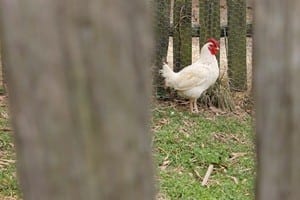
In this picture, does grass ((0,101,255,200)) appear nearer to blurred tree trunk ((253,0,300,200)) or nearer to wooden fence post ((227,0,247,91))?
wooden fence post ((227,0,247,91))

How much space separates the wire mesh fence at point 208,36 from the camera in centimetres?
529

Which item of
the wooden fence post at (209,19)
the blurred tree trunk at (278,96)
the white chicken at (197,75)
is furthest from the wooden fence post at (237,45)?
the blurred tree trunk at (278,96)

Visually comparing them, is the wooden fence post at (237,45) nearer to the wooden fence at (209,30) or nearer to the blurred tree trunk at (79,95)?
the wooden fence at (209,30)

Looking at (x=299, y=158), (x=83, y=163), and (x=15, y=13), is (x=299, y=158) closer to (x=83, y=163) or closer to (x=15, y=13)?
(x=83, y=163)

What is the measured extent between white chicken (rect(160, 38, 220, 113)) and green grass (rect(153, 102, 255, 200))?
154mm

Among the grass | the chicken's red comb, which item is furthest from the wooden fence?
the grass

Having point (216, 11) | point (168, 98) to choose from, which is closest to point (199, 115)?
point (168, 98)

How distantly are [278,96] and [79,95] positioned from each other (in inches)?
9.6

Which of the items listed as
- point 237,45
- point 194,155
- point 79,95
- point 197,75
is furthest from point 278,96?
point 237,45

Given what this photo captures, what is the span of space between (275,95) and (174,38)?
14.8 feet

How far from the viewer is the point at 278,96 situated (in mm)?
851

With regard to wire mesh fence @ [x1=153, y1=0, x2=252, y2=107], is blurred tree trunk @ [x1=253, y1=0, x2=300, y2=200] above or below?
above

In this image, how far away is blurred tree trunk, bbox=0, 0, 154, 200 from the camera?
76 centimetres

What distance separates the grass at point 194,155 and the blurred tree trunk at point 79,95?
2407mm
